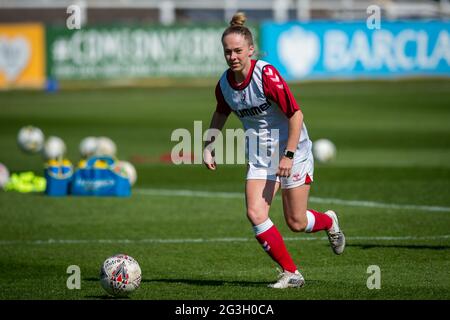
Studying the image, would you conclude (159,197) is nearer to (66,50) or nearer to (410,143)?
(410,143)

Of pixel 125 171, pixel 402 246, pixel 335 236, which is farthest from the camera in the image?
pixel 125 171

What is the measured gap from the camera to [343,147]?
73.1ft

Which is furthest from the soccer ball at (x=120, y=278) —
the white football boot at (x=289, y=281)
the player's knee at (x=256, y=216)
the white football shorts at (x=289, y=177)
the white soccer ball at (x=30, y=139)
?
the white soccer ball at (x=30, y=139)

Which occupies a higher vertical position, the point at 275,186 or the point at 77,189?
the point at 275,186

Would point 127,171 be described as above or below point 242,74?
below

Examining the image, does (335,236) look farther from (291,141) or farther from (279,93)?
(279,93)

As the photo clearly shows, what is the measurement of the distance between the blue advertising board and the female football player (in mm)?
29657

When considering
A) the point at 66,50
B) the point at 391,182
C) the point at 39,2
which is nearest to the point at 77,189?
the point at 391,182

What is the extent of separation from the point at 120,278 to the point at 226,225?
4.42 m

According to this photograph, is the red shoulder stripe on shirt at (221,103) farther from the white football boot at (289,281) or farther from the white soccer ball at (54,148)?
the white soccer ball at (54,148)

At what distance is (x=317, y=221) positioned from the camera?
9461mm

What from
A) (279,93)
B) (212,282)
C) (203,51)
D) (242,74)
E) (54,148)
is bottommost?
(54,148)

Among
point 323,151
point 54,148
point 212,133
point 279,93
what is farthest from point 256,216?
point 54,148
